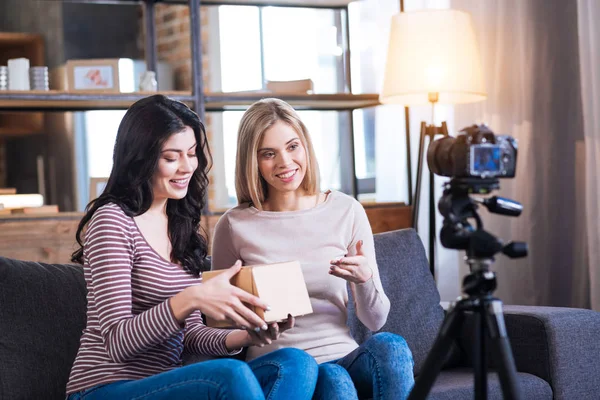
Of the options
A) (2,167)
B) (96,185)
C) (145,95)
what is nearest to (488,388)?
(145,95)

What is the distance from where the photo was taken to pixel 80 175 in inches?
200

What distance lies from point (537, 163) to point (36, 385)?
2236 mm

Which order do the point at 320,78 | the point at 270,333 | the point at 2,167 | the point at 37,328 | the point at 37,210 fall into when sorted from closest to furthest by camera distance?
the point at 270,333 → the point at 37,328 → the point at 37,210 → the point at 320,78 → the point at 2,167

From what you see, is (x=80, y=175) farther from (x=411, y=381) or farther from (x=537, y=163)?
(x=411, y=381)

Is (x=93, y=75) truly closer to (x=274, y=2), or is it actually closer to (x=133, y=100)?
(x=133, y=100)

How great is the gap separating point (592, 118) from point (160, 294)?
1.95 metres

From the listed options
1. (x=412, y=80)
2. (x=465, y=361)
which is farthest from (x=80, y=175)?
(x=465, y=361)

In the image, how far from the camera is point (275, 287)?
1.71 m

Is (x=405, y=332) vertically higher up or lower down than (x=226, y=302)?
lower down

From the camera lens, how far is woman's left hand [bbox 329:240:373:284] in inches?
72.3

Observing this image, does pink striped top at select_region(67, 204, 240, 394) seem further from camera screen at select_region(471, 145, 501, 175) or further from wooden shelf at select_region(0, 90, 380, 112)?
wooden shelf at select_region(0, 90, 380, 112)

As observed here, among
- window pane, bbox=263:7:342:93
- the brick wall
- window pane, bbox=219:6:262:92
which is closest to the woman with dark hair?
window pane, bbox=263:7:342:93

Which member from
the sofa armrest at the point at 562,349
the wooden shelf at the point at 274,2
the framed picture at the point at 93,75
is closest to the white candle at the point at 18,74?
the framed picture at the point at 93,75

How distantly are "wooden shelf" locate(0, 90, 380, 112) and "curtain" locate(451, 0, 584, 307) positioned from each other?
59 cm
